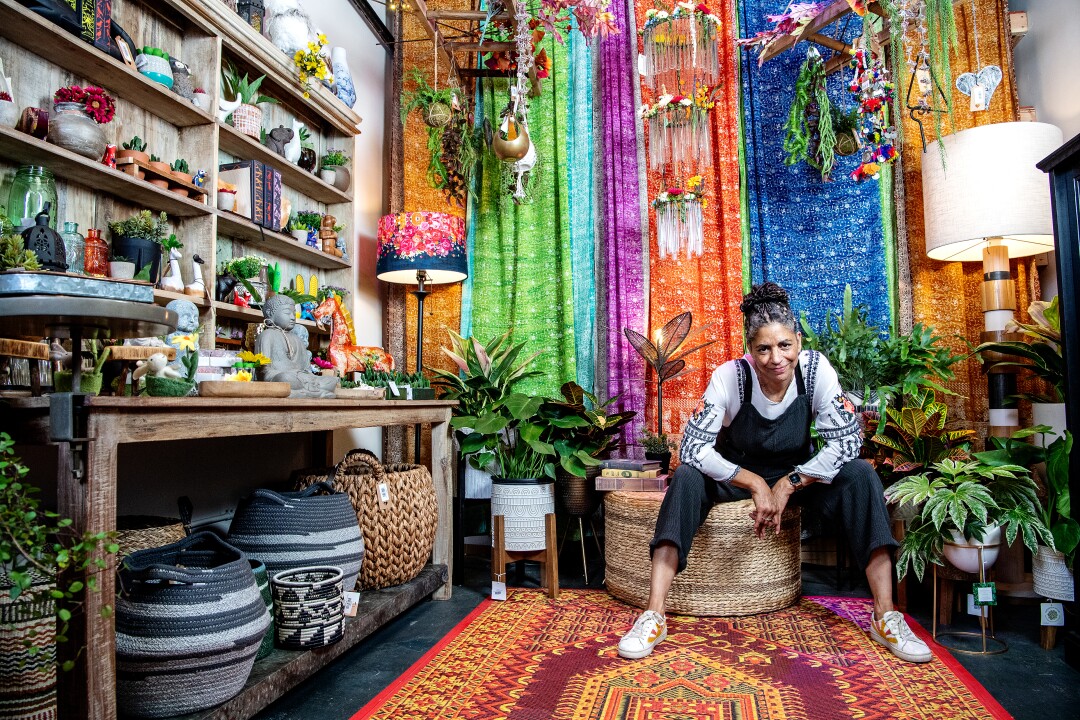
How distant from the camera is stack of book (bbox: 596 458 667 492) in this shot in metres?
2.68

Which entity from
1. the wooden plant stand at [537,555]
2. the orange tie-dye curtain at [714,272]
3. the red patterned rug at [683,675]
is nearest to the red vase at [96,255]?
the red patterned rug at [683,675]

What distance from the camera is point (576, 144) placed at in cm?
361

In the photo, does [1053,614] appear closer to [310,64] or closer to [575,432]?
[575,432]

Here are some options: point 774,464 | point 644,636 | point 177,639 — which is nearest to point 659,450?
point 774,464

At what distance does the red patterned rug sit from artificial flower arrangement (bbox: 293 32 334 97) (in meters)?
2.20

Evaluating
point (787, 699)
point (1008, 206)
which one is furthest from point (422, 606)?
point (1008, 206)

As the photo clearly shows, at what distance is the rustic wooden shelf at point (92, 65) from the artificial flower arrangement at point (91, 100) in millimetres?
87

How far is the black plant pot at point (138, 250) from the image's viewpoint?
2.03m

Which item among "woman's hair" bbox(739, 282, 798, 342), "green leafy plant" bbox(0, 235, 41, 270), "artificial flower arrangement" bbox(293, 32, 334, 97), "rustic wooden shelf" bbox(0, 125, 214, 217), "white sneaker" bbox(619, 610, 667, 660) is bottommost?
"white sneaker" bbox(619, 610, 667, 660)

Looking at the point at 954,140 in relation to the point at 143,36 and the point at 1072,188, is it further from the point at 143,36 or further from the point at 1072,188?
the point at 143,36

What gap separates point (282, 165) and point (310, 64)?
42 cm

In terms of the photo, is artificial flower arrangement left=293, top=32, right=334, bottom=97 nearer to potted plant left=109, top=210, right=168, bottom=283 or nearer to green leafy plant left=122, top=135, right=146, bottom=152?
green leafy plant left=122, top=135, right=146, bottom=152

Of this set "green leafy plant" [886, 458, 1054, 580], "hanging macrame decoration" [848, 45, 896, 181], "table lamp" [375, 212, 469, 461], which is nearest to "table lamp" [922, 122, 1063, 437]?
"hanging macrame decoration" [848, 45, 896, 181]

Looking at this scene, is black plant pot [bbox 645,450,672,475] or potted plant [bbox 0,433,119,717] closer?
potted plant [bbox 0,433,119,717]
